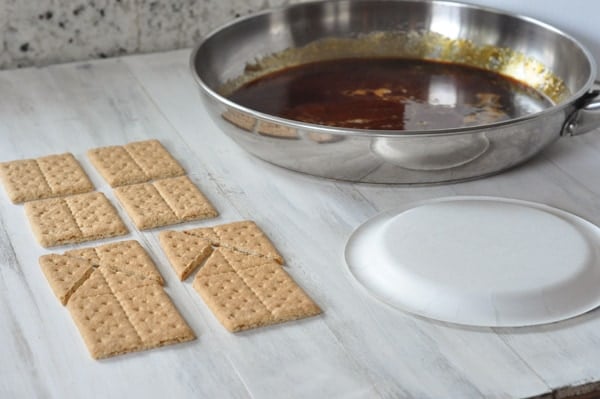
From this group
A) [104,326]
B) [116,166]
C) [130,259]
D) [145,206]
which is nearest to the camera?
[104,326]

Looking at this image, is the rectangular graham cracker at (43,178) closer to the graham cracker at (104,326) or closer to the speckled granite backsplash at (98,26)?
the graham cracker at (104,326)

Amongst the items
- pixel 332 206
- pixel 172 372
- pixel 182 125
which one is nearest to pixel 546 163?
pixel 332 206

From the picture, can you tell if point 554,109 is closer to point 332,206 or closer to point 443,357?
point 332,206

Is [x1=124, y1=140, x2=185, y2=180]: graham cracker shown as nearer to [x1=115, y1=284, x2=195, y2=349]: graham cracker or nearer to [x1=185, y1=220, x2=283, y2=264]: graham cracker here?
[x1=185, y1=220, x2=283, y2=264]: graham cracker

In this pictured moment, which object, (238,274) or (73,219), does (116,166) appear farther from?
(238,274)

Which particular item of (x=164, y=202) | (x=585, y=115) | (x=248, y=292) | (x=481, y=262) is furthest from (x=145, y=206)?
(x=585, y=115)

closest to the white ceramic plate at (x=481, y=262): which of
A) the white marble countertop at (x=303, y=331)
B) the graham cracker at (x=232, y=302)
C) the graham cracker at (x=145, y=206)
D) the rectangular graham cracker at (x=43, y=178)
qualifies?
the white marble countertop at (x=303, y=331)

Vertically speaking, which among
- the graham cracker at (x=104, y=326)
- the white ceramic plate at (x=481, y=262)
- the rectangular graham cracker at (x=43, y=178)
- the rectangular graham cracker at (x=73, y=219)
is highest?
the white ceramic plate at (x=481, y=262)
